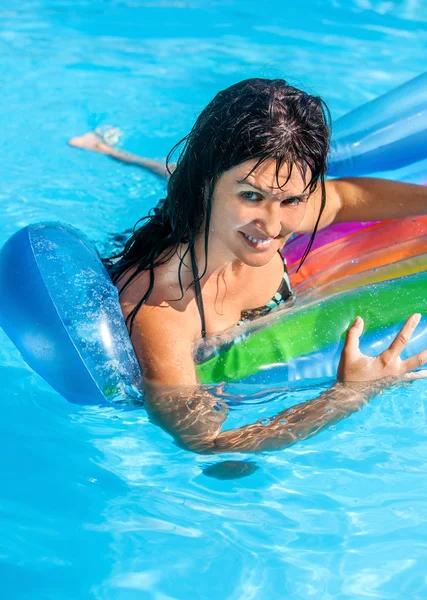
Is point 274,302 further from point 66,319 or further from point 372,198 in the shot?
point 66,319

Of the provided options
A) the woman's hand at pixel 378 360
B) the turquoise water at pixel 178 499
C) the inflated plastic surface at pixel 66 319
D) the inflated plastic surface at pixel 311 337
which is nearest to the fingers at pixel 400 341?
the woman's hand at pixel 378 360

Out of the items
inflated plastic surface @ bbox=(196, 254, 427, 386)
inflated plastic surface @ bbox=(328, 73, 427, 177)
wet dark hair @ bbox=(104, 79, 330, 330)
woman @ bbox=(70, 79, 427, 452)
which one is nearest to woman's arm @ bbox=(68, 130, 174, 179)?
inflated plastic surface @ bbox=(328, 73, 427, 177)

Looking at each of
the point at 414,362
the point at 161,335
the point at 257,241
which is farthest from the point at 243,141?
the point at 414,362

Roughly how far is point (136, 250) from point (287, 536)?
3.76ft

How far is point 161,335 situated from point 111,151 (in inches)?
90.5

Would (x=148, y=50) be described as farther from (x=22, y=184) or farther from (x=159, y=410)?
(x=159, y=410)

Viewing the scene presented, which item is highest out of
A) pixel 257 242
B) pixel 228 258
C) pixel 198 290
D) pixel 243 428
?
pixel 257 242

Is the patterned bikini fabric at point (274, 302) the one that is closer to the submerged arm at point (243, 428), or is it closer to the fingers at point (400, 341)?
the submerged arm at point (243, 428)

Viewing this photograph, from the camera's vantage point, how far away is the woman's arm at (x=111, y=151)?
4.48 meters

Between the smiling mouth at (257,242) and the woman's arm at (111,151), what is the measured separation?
199 centimetres

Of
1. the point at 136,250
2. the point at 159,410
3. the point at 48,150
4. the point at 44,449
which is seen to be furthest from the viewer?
the point at 48,150

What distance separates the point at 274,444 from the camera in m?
2.68

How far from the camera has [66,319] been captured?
257 cm

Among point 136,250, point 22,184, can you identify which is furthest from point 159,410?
point 22,184
